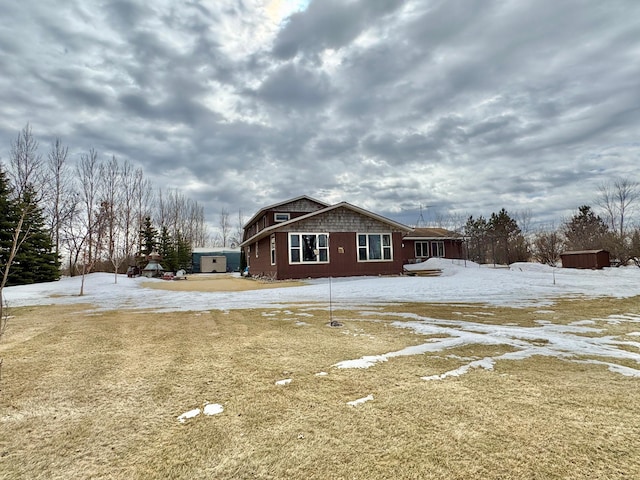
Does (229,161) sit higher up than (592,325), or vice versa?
(229,161)

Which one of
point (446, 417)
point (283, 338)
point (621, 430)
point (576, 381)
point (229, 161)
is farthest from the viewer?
point (229, 161)

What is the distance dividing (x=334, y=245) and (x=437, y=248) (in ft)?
50.1

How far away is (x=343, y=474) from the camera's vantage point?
1.90 metres

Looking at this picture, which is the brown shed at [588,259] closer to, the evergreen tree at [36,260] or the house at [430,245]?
the house at [430,245]

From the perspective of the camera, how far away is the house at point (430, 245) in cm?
2983

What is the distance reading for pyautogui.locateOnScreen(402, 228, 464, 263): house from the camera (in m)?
29.8

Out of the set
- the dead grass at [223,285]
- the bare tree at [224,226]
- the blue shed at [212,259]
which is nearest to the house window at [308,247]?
the dead grass at [223,285]

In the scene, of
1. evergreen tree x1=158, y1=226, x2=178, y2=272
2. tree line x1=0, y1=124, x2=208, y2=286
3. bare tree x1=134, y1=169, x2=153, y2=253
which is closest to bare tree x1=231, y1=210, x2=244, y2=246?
tree line x1=0, y1=124, x2=208, y2=286

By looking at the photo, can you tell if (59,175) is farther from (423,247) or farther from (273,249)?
(423,247)

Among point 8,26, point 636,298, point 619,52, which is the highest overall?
point 619,52

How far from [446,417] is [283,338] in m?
3.20

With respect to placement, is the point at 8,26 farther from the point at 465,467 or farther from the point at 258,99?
the point at 465,467

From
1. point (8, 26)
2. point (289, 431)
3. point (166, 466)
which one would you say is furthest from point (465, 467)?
point (8, 26)

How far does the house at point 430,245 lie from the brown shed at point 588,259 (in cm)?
871
